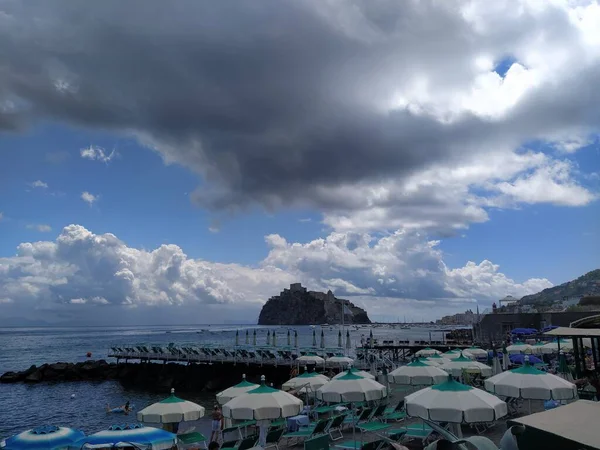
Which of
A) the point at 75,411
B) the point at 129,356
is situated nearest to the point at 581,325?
the point at 75,411

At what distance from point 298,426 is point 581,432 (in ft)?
42.7

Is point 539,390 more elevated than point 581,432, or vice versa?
point 581,432

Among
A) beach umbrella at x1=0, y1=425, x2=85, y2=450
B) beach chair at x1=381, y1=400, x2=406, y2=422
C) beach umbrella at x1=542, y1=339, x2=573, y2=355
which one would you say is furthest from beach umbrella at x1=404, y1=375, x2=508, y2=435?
beach umbrella at x1=542, y1=339, x2=573, y2=355

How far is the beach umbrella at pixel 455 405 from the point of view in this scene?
29.7 ft

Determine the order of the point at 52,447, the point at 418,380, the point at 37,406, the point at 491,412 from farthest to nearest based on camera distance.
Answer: the point at 37,406
the point at 418,380
the point at 52,447
the point at 491,412

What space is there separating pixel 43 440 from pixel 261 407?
4841 mm

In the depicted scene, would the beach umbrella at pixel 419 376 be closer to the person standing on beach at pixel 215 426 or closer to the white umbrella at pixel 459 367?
the white umbrella at pixel 459 367

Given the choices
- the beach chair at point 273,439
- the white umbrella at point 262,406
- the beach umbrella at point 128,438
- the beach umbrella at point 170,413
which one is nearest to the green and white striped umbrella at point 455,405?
the white umbrella at point 262,406

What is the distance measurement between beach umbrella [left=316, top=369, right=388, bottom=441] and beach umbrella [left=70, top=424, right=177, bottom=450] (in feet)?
13.1

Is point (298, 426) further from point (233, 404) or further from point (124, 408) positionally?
point (124, 408)

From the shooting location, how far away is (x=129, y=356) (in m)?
52.1

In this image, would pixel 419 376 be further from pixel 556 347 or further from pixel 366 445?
pixel 556 347

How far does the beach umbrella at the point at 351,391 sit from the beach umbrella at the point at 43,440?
A: 6.05 metres

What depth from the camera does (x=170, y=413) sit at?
42.4 feet
